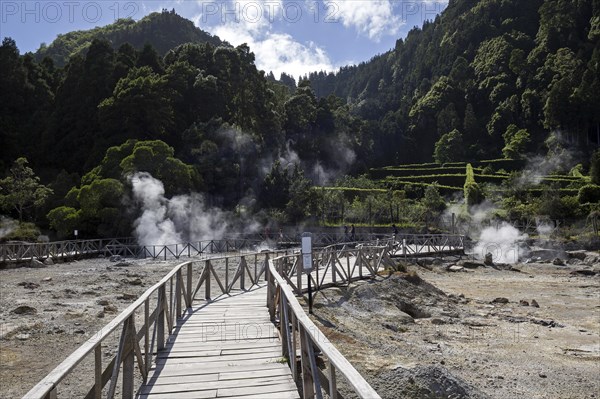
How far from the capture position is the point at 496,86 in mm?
93688

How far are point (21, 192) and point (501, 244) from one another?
1409 inches

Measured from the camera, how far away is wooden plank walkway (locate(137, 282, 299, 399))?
5.49m

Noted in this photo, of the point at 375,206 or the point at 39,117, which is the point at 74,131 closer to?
the point at 39,117

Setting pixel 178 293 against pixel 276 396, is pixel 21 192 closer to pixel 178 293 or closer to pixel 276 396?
pixel 178 293

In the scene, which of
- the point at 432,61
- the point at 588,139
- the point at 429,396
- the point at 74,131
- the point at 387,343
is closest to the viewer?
the point at 429,396

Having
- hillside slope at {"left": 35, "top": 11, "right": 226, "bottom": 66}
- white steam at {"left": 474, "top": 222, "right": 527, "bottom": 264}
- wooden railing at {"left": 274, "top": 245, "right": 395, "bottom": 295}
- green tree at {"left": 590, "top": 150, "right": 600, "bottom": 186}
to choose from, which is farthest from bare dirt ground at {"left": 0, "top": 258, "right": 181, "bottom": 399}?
hillside slope at {"left": 35, "top": 11, "right": 226, "bottom": 66}

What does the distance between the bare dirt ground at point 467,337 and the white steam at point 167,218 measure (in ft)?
62.0

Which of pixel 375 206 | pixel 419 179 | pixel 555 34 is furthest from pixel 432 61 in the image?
pixel 375 206

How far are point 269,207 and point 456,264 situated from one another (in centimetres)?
1841

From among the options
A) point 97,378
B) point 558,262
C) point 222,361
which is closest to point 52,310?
point 222,361

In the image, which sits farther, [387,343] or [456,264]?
[456,264]

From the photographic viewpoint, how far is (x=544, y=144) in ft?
258

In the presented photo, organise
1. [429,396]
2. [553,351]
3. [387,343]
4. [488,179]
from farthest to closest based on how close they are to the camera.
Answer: [488,179] < [553,351] < [387,343] < [429,396]

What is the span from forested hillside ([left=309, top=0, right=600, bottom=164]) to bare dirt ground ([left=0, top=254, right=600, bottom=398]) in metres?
62.7
